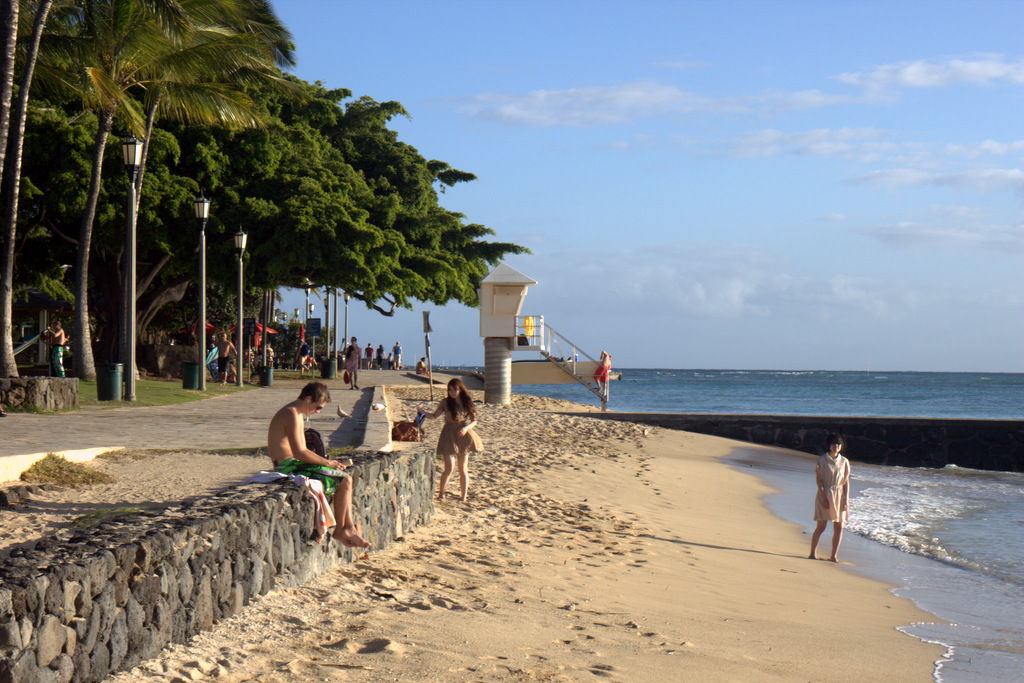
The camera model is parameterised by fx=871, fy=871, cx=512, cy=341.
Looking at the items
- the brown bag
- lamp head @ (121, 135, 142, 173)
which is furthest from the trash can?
the brown bag

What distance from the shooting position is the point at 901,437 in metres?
22.8

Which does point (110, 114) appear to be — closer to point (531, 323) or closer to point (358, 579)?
point (531, 323)

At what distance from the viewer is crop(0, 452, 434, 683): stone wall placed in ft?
10.7

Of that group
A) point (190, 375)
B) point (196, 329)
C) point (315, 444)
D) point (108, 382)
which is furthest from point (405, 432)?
point (196, 329)

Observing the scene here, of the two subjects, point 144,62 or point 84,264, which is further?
point 84,264

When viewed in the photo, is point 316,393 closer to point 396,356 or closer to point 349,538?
point 349,538

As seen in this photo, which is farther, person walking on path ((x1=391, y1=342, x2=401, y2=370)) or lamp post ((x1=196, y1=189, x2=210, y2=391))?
person walking on path ((x1=391, y1=342, x2=401, y2=370))

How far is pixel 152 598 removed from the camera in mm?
3979

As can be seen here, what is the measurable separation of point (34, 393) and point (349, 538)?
10770 mm

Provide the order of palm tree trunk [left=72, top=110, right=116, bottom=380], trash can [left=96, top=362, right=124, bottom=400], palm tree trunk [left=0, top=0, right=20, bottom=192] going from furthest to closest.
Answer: palm tree trunk [left=72, top=110, right=116, bottom=380] < trash can [left=96, top=362, right=124, bottom=400] < palm tree trunk [left=0, top=0, right=20, bottom=192]

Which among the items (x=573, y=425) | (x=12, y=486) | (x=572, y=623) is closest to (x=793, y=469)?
(x=573, y=425)

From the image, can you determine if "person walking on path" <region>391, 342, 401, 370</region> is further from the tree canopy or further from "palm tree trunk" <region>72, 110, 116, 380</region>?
"palm tree trunk" <region>72, 110, 116, 380</region>

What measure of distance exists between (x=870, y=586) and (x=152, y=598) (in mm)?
6267

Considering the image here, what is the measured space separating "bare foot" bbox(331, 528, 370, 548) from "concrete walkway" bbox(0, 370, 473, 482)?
2.44m
